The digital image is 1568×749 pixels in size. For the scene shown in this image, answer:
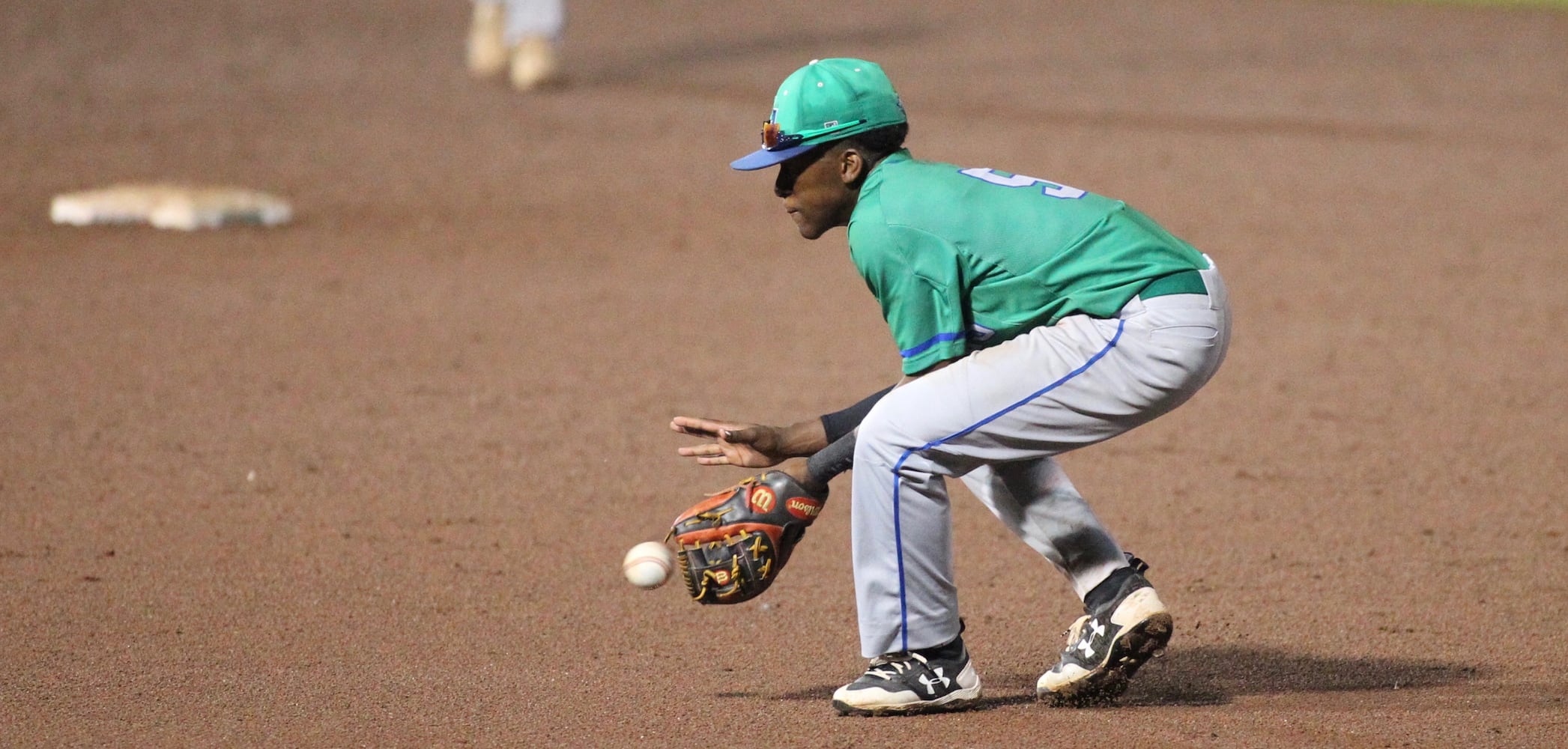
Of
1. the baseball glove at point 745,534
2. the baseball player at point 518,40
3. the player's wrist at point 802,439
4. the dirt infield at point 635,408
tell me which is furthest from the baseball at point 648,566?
the baseball player at point 518,40

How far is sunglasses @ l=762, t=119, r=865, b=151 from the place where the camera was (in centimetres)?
345

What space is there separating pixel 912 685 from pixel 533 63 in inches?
440

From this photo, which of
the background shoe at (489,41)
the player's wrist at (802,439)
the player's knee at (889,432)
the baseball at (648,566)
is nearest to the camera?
the player's knee at (889,432)

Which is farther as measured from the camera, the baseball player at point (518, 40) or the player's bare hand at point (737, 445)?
the baseball player at point (518, 40)

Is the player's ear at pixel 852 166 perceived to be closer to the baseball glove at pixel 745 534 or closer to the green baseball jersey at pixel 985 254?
the green baseball jersey at pixel 985 254

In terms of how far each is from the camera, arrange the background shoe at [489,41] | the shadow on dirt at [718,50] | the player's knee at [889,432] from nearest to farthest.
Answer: the player's knee at [889,432] → the background shoe at [489,41] → the shadow on dirt at [718,50]

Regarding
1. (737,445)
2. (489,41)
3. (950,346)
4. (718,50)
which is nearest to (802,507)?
(737,445)

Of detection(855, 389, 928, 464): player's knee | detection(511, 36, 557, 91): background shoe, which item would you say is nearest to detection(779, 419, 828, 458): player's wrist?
detection(855, 389, 928, 464): player's knee

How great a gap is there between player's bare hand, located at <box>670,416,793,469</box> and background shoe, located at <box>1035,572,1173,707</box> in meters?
0.76

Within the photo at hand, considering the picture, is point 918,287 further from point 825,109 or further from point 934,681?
point 934,681

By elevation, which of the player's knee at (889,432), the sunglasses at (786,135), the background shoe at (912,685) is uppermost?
the sunglasses at (786,135)

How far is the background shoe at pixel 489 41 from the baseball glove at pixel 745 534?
1140 cm

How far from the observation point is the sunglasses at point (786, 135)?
3.45m

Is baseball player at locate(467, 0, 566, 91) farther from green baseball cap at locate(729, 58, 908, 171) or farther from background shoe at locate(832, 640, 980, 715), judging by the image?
background shoe at locate(832, 640, 980, 715)
